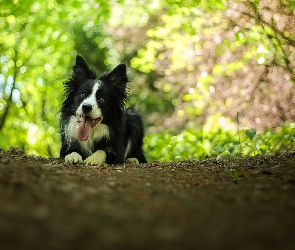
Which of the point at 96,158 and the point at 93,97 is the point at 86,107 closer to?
the point at 93,97

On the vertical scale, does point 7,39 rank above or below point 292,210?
above

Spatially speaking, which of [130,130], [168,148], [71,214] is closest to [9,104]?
[168,148]

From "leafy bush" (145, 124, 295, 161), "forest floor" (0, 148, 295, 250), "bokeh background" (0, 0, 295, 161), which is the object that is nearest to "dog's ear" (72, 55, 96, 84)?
"bokeh background" (0, 0, 295, 161)

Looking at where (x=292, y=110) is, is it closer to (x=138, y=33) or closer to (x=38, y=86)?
(x=38, y=86)

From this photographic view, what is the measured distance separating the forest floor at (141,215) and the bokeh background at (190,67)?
3545mm

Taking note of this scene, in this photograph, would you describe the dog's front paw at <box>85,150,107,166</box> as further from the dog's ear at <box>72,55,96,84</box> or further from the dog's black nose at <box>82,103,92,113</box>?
the dog's ear at <box>72,55,96,84</box>

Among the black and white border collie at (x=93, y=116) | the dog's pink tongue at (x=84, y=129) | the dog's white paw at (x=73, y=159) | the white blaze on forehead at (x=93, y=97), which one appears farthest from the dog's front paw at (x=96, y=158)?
the white blaze on forehead at (x=93, y=97)

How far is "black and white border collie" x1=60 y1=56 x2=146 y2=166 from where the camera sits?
5.43 m

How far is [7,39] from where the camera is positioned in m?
10.4

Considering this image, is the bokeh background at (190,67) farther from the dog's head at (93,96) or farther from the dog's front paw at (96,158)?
the dog's front paw at (96,158)

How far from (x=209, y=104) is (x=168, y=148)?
2.55 meters

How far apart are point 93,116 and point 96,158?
57 centimetres

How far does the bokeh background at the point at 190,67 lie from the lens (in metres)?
7.20

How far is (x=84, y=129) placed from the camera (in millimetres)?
5484
